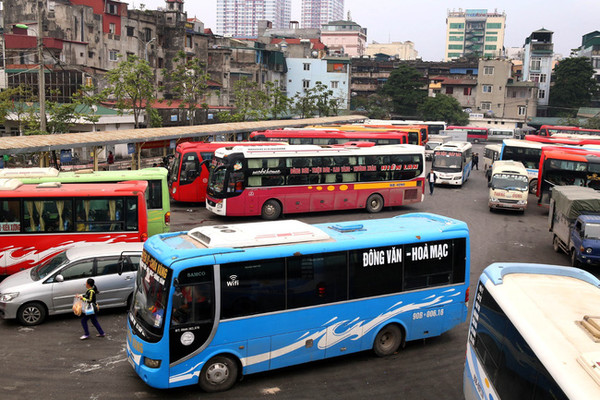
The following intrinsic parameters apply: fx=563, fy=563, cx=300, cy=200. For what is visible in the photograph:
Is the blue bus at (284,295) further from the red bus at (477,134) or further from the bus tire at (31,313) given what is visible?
the red bus at (477,134)

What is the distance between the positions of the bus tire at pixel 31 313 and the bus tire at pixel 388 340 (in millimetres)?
7113

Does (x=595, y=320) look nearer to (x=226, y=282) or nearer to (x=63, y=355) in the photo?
(x=226, y=282)

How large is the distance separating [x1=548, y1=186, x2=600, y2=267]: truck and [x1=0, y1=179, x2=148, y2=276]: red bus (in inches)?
517

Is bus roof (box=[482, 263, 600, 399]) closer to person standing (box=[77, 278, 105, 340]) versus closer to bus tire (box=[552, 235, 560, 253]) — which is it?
person standing (box=[77, 278, 105, 340])

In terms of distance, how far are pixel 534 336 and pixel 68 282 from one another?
980 centimetres

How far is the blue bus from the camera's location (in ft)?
28.5

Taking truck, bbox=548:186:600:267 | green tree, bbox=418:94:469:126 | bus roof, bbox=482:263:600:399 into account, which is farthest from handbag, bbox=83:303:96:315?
green tree, bbox=418:94:469:126

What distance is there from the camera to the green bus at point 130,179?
1686cm

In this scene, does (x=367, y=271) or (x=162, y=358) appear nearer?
(x=162, y=358)

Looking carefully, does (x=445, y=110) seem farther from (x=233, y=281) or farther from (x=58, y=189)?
(x=233, y=281)

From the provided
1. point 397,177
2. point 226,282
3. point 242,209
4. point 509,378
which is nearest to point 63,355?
point 226,282

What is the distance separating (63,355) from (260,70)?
68329 millimetres

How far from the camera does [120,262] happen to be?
1264cm

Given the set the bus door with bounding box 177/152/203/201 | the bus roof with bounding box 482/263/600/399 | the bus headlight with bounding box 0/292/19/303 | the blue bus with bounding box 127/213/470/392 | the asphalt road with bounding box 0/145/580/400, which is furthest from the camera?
the bus door with bounding box 177/152/203/201
